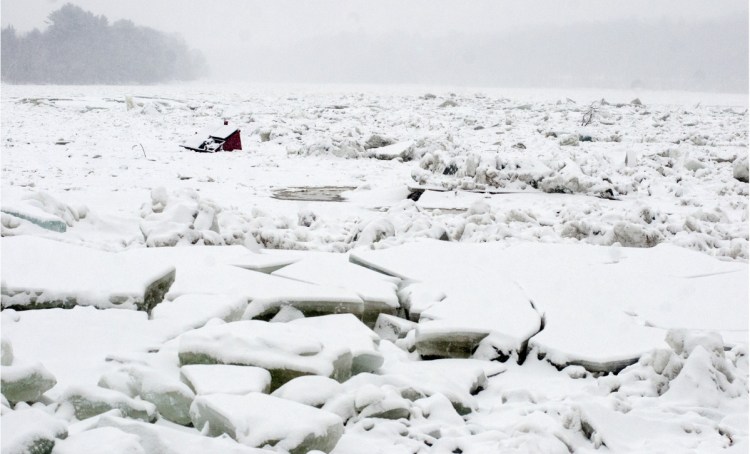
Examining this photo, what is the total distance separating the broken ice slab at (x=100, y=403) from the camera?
216cm

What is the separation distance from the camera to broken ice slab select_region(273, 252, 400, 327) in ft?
11.8

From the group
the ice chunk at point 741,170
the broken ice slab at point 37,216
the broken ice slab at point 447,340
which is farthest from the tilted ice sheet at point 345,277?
the ice chunk at point 741,170

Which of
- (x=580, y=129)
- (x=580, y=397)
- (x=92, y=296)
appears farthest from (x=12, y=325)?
(x=580, y=129)

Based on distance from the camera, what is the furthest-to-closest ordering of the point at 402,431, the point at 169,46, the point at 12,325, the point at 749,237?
1. the point at 169,46
2. the point at 749,237
3. the point at 12,325
4. the point at 402,431

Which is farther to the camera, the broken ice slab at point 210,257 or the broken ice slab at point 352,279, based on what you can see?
the broken ice slab at point 210,257

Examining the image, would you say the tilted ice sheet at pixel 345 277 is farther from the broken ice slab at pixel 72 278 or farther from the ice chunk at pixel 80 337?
the ice chunk at pixel 80 337

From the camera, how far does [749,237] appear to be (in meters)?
5.71

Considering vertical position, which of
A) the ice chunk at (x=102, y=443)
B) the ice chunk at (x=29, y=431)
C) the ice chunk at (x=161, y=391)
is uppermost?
the ice chunk at (x=29, y=431)

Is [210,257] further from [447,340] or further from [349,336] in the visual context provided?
[447,340]

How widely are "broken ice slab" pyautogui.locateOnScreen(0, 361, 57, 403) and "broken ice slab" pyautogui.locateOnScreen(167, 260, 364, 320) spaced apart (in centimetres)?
124

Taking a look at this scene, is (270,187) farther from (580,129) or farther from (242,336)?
(580,129)

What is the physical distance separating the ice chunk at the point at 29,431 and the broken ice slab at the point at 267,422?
0.43m

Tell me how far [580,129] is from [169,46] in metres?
64.2

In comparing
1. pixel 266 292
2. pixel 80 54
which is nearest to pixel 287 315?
pixel 266 292
